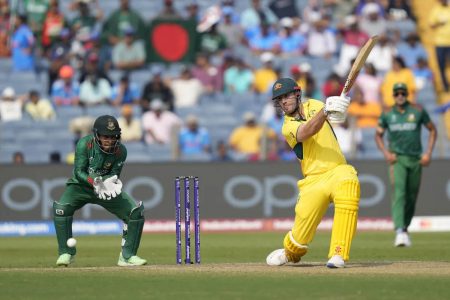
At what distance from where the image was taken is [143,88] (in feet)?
75.6

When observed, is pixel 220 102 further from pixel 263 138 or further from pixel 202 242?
pixel 202 242

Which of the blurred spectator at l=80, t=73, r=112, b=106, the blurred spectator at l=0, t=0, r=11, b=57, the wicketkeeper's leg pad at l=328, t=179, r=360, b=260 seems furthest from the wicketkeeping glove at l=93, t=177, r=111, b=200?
the blurred spectator at l=0, t=0, r=11, b=57

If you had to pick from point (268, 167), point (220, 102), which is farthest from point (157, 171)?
point (220, 102)

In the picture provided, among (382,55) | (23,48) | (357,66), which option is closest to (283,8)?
(382,55)

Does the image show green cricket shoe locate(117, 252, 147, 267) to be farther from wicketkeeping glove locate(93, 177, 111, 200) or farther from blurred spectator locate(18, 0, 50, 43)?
blurred spectator locate(18, 0, 50, 43)

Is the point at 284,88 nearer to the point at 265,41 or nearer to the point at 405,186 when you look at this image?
the point at 405,186

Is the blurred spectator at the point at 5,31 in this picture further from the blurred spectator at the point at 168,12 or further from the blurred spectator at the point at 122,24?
the blurred spectator at the point at 168,12

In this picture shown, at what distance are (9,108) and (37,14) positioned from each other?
267 centimetres

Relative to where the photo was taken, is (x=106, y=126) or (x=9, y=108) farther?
(x=9, y=108)

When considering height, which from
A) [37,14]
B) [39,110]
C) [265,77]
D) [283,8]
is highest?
[283,8]

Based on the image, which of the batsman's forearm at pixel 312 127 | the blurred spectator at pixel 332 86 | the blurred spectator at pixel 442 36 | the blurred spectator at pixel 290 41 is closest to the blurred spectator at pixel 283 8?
the blurred spectator at pixel 290 41

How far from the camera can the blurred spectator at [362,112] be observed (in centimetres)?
2209

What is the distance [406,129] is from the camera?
1570 centimetres

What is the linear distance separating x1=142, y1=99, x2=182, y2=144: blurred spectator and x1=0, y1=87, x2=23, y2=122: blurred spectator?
2.33 m
